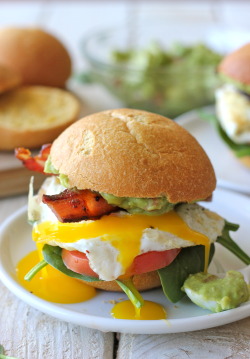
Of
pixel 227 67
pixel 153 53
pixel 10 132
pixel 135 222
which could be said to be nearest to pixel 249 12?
pixel 153 53

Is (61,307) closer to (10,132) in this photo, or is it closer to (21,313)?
(21,313)

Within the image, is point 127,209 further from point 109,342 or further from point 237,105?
point 237,105

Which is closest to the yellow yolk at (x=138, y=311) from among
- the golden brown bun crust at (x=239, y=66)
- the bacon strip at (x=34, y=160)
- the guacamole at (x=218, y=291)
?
the guacamole at (x=218, y=291)

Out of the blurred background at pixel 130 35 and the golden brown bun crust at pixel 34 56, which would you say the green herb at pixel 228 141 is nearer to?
the blurred background at pixel 130 35

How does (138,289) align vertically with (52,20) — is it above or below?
above

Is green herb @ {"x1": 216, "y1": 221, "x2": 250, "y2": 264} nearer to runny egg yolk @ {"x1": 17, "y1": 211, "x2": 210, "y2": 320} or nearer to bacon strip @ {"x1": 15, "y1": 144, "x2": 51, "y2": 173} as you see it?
runny egg yolk @ {"x1": 17, "y1": 211, "x2": 210, "y2": 320}

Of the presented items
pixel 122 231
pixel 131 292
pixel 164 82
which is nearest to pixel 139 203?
pixel 122 231
